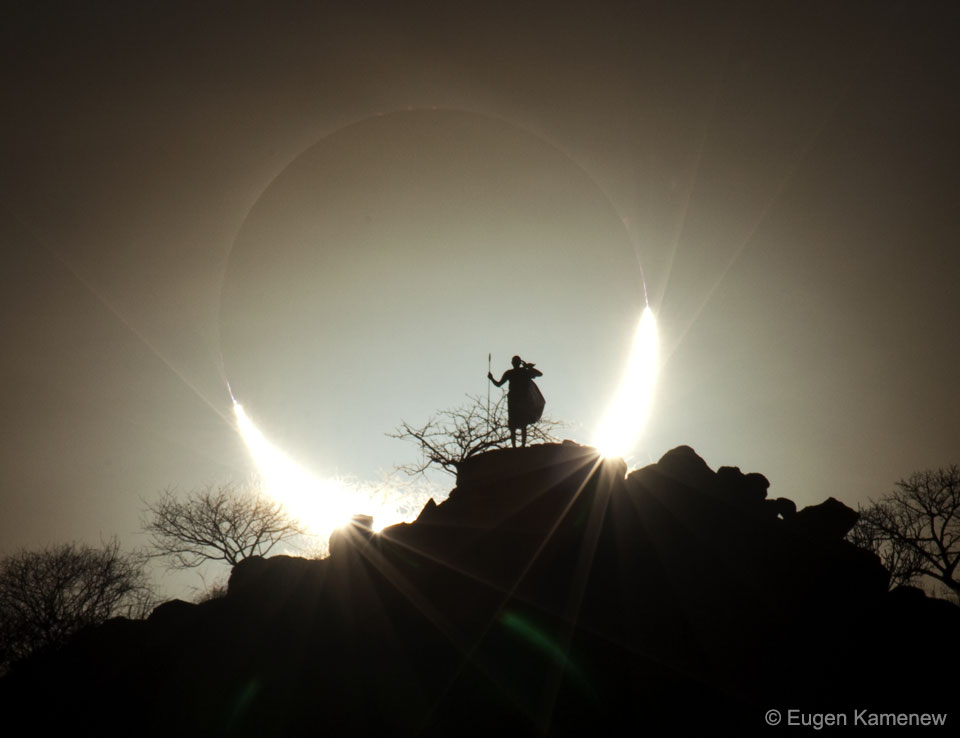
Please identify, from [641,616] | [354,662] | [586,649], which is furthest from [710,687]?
[354,662]

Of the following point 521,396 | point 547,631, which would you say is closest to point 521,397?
point 521,396

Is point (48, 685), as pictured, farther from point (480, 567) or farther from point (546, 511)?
point (546, 511)

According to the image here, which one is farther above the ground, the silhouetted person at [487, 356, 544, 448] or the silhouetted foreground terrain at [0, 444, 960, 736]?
the silhouetted person at [487, 356, 544, 448]

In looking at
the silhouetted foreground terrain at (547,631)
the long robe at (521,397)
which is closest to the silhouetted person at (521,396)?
the long robe at (521,397)

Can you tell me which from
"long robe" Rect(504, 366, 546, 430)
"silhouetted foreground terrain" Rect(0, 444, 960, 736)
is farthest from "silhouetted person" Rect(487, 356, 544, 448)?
"silhouetted foreground terrain" Rect(0, 444, 960, 736)

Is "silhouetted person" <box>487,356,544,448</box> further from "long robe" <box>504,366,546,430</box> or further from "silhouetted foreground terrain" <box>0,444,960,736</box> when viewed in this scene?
"silhouetted foreground terrain" <box>0,444,960,736</box>
